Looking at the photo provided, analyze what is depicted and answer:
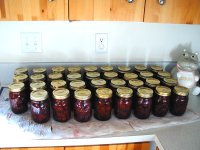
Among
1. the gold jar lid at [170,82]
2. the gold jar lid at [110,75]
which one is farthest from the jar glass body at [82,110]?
the gold jar lid at [170,82]

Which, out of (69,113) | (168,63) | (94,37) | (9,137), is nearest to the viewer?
(9,137)

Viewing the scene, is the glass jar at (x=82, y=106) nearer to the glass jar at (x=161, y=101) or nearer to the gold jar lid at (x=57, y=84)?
the gold jar lid at (x=57, y=84)

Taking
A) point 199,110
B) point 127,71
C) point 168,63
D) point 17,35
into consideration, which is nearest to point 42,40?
point 17,35

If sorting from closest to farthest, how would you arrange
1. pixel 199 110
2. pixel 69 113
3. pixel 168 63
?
1. pixel 69 113
2. pixel 199 110
3. pixel 168 63

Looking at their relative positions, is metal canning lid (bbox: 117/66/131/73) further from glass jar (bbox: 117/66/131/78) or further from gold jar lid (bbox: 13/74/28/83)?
gold jar lid (bbox: 13/74/28/83)

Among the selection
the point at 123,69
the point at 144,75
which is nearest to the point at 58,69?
the point at 123,69

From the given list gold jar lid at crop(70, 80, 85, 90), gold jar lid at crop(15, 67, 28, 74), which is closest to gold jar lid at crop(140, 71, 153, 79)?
gold jar lid at crop(70, 80, 85, 90)

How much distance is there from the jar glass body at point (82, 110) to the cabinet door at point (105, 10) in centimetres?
36

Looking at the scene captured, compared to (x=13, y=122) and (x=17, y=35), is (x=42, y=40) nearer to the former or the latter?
(x=17, y=35)

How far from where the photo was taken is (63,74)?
1193mm

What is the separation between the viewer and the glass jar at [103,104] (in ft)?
3.26

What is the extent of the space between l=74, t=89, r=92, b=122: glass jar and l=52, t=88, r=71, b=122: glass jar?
0.12 ft

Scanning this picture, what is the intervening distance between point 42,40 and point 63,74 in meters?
0.23

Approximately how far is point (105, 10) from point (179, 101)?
1.81 ft
